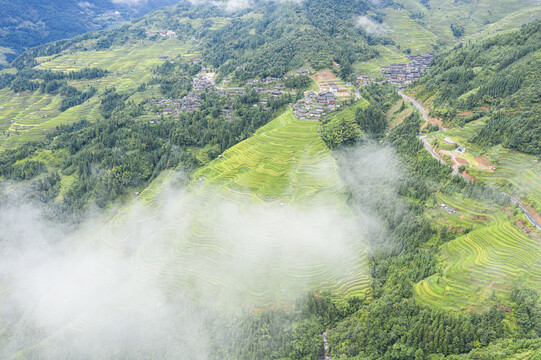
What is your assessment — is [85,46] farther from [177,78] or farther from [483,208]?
[483,208]

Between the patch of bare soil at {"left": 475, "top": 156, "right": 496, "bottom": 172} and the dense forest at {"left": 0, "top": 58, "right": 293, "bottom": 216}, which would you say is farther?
the dense forest at {"left": 0, "top": 58, "right": 293, "bottom": 216}

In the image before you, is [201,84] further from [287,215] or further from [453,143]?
[453,143]

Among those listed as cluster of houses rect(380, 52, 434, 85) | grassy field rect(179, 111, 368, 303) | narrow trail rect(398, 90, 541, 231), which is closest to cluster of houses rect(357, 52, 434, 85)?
cluster of houses rect(380, 52, 434, 85)

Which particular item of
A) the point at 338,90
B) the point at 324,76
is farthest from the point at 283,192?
the point at 324,76

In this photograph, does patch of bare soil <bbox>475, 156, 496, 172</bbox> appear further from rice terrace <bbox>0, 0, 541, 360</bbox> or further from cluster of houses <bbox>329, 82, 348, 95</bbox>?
cluster of houses <bbox>329, 82, 348, 95</bbox>

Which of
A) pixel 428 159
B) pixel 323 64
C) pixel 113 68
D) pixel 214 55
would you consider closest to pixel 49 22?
pixel 113 68

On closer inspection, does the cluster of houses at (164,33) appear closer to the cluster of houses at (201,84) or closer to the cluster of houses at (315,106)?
the cluster of houses at (201,84)
